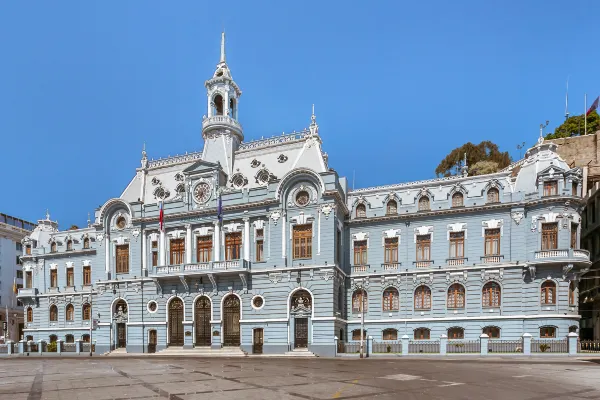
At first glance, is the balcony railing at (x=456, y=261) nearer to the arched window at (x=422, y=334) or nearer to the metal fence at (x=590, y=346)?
the arched window at (x=422, y=334)

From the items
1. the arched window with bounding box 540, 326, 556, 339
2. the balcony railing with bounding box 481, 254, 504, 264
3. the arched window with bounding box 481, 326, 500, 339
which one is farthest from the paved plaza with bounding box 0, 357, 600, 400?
the balcony railing with bounding box 481, 254, 504, 264

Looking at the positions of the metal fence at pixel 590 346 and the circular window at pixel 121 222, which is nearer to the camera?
the metal fence at pixel 590 346

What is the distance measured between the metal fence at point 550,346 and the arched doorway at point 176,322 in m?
32.3

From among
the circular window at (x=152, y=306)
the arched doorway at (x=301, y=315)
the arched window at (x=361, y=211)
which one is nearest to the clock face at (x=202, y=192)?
the circular window at (x=152, y=306)

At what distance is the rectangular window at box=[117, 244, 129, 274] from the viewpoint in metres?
51.8

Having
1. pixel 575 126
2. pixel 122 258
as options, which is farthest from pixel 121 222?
pixel 575 126

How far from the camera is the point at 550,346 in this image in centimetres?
3591

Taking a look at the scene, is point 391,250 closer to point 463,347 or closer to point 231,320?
point 463,347

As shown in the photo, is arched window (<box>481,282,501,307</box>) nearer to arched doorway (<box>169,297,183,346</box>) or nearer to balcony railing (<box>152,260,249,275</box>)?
balcony railing (<box>152,260,249,275</box>)

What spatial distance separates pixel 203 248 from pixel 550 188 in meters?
33.1

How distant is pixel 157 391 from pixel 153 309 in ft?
102

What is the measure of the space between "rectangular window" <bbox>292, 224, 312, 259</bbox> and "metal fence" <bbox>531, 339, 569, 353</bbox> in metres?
19.9

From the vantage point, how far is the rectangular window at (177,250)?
4971cm

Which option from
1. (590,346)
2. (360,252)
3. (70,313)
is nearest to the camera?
(590,346)
